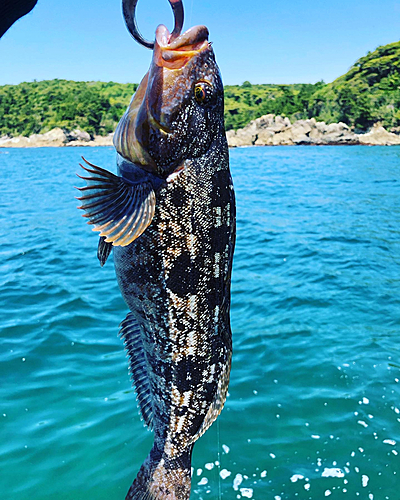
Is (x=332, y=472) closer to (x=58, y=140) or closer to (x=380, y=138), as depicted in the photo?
(x=380, y=138)

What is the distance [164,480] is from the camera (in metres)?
3.03

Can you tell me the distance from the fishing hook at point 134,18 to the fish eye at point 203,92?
1.03ft

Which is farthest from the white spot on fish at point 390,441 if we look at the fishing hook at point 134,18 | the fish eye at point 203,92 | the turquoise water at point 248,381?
the fishing hook at point 134,18

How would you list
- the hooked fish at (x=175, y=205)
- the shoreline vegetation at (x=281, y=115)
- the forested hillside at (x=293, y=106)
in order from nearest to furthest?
the hooked fish at (x=175, y=205)
the shoreline vegetation at (x=281, y=115)
the forested hillside at (x=293, y=106)

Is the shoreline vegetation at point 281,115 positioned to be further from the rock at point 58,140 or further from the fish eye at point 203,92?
the fish eye at point 203,92

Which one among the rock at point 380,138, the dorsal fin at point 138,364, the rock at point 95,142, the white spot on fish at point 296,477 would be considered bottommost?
the white spot on fish at point 296,477

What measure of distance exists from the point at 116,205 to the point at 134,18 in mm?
1048

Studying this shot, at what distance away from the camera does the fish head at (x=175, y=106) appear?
254cm

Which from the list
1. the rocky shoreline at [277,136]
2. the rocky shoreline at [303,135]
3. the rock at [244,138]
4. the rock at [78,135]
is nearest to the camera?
the rocky shoreline at [303,135]

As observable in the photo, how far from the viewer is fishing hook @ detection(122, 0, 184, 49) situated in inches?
94.2

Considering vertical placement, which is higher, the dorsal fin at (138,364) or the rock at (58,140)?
the rock at (58,140)

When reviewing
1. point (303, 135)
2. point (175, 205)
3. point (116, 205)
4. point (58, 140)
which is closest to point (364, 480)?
point (175, 205)

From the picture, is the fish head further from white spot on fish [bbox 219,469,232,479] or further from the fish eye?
white spot on fish [bbox 219,469,232,479]

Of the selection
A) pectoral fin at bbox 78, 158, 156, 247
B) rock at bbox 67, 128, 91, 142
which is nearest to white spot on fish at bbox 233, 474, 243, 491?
pectoral fin at bbox 78, 158, 156, 247
